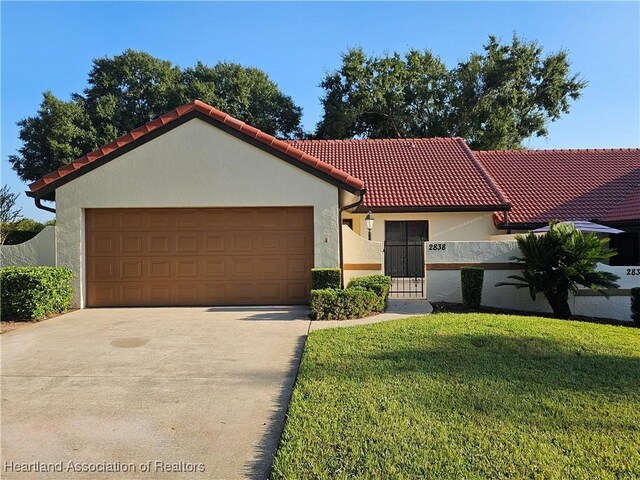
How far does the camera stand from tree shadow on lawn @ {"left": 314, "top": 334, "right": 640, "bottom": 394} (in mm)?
4895

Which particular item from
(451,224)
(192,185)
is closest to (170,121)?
(192,185)

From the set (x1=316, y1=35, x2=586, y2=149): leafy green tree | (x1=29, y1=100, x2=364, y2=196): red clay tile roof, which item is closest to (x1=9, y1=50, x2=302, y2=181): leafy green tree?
(x1=316, y1=35, x2=586, y2=149): leafy green tree

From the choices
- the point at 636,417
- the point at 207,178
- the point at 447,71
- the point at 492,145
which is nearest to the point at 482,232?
the point at 207,178

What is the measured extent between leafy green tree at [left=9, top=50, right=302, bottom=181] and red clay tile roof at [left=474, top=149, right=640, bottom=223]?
60.9 ft

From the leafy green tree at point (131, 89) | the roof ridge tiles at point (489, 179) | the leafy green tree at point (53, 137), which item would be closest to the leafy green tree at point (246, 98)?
the leafy green tree at point (131, 89)

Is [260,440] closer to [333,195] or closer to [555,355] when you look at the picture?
[555,355]

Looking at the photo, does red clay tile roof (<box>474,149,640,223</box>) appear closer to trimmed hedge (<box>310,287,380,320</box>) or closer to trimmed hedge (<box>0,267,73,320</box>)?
trimmed hedge (<box>310,287,380,320</box>)

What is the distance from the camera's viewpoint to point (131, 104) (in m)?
36.8

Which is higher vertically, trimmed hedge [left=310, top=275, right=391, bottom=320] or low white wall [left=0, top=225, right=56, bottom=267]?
low white wall [left=0, top=225, right=56, bottom=267]

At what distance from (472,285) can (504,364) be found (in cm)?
511

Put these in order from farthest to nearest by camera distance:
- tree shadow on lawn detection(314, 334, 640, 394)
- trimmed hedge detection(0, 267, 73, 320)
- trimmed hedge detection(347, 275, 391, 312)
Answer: trimmed hedge detection(347, 275, 391, 312)
trimmed hedge detection(0, 267, 73, 320)
tree shadow on lawn detection(314, 334, 640, 394)

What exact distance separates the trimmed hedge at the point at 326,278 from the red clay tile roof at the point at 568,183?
9.13 m

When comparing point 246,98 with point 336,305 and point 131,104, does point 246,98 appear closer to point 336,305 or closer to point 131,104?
point 131,104

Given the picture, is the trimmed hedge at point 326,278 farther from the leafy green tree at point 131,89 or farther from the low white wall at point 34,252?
the leafy green tree at point 131,89
